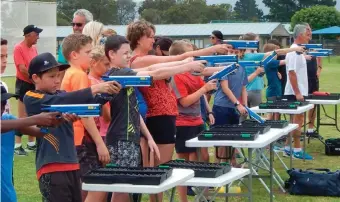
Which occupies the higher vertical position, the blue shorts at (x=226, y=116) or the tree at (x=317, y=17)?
the tree at (x=317, y=17)

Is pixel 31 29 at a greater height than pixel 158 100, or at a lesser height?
greater

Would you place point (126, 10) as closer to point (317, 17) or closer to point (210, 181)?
point (317, 17)

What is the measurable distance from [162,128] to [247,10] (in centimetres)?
14436

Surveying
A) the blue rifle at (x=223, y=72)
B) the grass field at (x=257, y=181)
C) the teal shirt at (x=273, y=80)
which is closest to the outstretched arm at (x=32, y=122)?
the blue rifle at (x=223, y=72)

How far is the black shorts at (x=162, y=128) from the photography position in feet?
19.7

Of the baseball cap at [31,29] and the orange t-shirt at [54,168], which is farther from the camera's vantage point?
the baseball cap at [31,29]

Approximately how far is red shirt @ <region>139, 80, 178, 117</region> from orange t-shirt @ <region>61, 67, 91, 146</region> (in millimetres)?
796

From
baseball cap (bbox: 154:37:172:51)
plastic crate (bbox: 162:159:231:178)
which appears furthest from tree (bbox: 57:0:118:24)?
plastic crate (bbox: 162:159:231:178)

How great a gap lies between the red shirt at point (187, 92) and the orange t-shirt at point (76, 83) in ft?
5.44

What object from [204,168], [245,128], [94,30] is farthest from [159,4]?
[204,168]

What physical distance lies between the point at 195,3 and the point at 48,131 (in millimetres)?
95579

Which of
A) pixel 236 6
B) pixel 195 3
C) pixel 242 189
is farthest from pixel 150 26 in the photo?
pixel 236 6

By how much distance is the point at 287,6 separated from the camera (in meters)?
112

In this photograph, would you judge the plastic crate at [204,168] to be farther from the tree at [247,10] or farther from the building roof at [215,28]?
the tree at [247,10]
